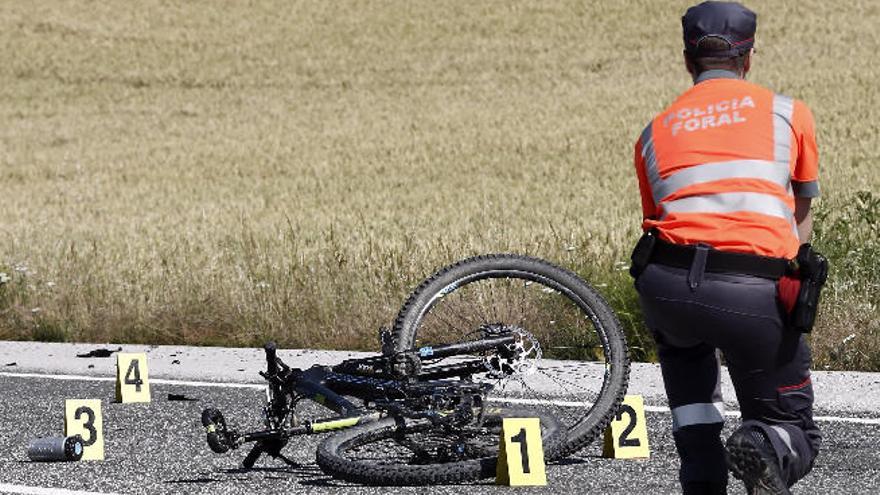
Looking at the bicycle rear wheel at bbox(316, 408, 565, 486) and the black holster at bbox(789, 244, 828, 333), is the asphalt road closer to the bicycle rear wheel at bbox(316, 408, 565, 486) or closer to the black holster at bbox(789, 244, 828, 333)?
the bicycle rear wheel at bbox(316, 408, 565, 486)

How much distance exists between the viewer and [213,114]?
142ft

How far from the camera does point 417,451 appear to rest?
22.9 feet

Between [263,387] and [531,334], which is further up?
[263,387]

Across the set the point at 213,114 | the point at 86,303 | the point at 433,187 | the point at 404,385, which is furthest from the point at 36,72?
the point at 404,385

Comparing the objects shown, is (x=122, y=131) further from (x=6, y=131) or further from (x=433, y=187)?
(x=433, y=187)

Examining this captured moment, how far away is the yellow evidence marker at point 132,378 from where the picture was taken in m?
9.67

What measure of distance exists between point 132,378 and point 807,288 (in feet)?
17.9

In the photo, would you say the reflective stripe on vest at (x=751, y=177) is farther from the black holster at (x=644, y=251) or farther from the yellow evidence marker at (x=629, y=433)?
the yellow evidence marker at (x=629, y=433)

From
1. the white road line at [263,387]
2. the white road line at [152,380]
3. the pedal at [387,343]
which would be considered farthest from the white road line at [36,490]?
the white road line at [152,380]

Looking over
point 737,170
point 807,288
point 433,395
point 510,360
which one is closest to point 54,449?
point 433,395

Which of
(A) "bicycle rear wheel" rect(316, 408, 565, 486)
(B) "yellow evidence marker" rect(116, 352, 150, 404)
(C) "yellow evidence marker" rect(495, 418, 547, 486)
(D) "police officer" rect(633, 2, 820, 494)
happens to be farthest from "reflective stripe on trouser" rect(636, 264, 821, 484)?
(B) "yellow evidence marker" rect(116, 352, 150, 404)

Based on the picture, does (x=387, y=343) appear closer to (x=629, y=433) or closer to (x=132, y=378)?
(x=629, y=433)

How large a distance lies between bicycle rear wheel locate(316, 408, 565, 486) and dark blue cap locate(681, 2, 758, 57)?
2.15 meters

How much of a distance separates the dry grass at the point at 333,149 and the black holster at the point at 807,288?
17.0 feet
